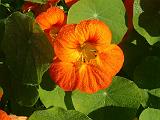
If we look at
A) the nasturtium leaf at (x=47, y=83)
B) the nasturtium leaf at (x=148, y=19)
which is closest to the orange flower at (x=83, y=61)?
the nasturtium leaf at (x=47, y=83)

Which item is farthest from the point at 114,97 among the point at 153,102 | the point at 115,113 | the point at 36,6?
the point at 36,6

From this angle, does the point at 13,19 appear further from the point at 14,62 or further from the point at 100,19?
the point at 100,19

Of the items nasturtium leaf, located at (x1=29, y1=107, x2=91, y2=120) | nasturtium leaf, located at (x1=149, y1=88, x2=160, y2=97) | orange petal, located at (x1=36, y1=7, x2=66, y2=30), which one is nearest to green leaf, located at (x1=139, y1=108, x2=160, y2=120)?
nasturtium leaf, located at (x1=149, y1=88, x2=160, y2=97)

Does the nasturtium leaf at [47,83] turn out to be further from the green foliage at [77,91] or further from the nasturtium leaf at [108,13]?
the nasturtium leaf at [108,13]

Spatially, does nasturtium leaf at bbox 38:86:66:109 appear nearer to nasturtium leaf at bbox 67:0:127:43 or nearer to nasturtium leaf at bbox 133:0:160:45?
nasturtium leaf at bbox 67:0:127:43

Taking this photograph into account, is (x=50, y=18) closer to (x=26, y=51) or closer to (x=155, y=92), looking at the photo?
(x=26, y=51)

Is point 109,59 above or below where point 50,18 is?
below
